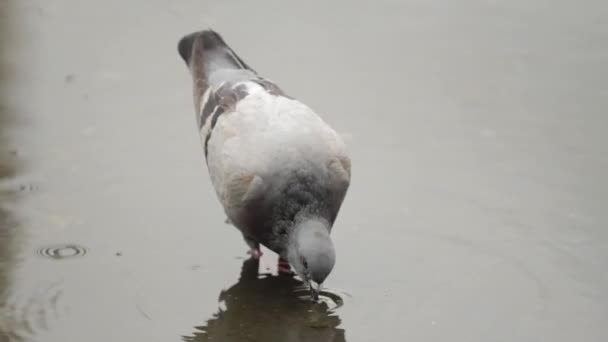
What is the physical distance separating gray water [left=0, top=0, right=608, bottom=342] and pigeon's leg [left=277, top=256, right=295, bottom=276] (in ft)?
0.40

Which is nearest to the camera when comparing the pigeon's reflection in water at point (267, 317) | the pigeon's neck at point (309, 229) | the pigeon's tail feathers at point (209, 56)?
the pigeon's reflection in water at point (267, 317)

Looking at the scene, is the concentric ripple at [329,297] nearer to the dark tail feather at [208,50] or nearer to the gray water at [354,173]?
the gray water at [354,173]

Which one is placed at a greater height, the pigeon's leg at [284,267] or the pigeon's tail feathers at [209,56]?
the pigeon's tail feathers at [209,56]

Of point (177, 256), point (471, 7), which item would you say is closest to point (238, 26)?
point (471, 7)

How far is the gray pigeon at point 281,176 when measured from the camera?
209 inches

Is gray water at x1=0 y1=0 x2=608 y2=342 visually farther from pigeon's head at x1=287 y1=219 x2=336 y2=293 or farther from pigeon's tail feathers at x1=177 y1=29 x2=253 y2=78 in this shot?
pigeon's tail feathers at x1=177 y1=29 x2=253 y2=78

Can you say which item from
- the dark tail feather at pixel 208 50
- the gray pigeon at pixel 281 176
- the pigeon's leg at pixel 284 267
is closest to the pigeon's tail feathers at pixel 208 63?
the dark tail feather at pixel 208 50

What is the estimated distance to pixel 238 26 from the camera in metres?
8.15

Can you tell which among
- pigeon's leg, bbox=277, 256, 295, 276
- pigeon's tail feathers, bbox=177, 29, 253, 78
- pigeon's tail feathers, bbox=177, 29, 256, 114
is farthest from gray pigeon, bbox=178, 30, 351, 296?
pigeon's tail feathers, bbox=177, 29, 253, 78

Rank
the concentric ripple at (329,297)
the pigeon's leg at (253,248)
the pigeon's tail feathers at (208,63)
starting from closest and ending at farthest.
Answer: the concentric ripple at (329,297), the pigeon's leg at (253,248), the pigeon's tail feathers at (208,63)

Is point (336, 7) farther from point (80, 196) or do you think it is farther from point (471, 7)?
point (80, 196)

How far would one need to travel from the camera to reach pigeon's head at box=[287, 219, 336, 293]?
16.5 feet

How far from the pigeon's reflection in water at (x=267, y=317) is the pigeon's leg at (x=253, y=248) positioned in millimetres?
197

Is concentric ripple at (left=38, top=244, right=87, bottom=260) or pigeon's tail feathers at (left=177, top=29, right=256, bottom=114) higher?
pigeon's tail feathers at (left=177, top=29, right=256, bottom=114)
